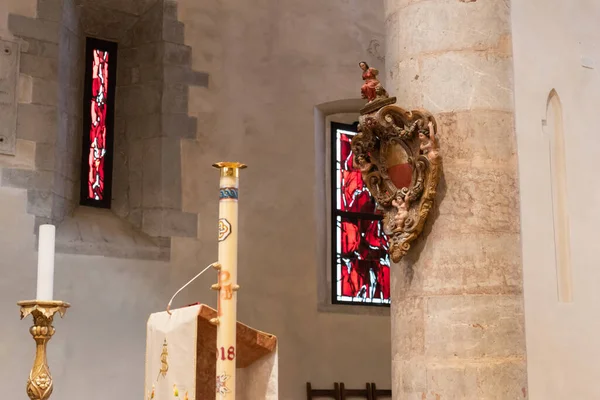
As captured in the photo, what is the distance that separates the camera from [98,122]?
25.2ft

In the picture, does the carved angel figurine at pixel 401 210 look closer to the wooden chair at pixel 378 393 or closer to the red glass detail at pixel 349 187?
the wooden chair at pixel 378 393

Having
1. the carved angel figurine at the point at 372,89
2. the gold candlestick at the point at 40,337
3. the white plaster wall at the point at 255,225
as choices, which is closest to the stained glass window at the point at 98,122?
the white plaster wall at the point at 255,225

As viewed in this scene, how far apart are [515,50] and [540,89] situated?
26 cm

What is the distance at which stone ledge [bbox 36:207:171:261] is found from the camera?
695 cm

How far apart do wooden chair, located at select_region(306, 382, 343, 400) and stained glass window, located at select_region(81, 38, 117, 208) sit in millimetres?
2118

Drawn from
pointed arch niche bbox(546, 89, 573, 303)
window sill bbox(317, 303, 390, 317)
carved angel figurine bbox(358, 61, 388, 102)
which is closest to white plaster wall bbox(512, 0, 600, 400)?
pointed arch niche bbox(546, 89, 573, 303)

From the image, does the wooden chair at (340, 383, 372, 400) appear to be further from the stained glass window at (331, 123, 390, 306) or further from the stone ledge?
the stone ledge

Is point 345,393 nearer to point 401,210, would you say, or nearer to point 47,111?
point 47,111

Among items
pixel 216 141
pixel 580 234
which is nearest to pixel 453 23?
pixel 580 234

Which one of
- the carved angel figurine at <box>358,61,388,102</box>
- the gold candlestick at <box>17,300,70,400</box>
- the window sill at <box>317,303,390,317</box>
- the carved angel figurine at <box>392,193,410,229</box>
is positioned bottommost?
the gold candlestick at <box>17,300,70,400</box>

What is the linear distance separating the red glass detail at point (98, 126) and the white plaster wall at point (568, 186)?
3.81 meters

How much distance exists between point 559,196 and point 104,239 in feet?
11.3

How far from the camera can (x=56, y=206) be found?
273 inches

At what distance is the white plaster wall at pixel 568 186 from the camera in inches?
186
